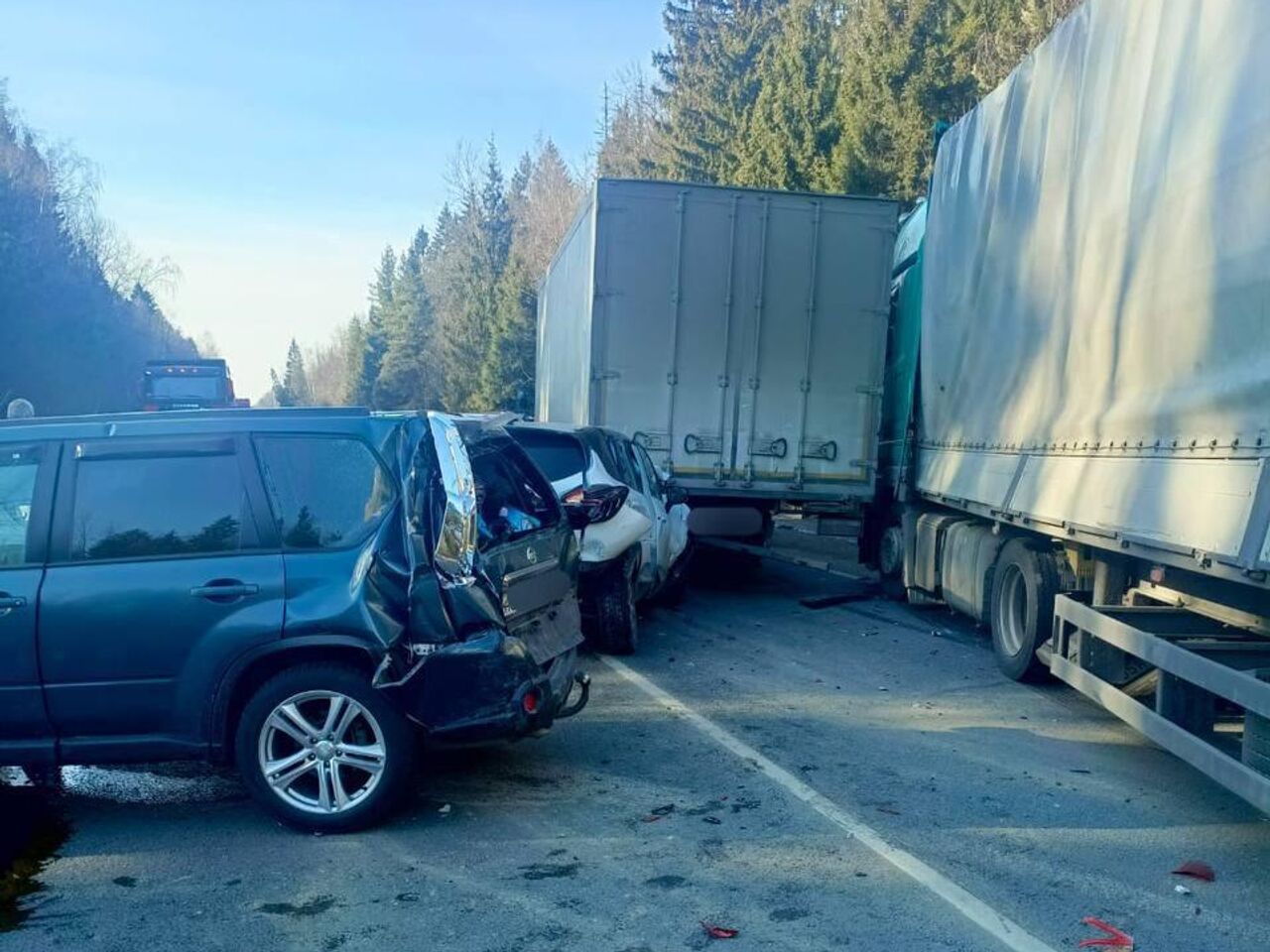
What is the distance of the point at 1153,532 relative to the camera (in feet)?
17.7

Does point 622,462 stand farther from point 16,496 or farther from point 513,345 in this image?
point 513,345

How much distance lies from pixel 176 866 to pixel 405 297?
284 feet

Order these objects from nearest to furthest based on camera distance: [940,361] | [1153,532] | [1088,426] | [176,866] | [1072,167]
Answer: [176,866] → [1153,532] → [1088,426] → [1072,167] → [940,361]

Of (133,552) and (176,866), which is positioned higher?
(133,552)

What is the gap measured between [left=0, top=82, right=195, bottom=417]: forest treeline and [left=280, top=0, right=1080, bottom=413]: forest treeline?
15.7m

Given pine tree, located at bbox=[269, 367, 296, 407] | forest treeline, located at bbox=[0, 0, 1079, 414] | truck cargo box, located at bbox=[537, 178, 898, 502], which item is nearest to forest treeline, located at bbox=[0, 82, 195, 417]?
forest treeline, located at bbox=[0, 0, 1079, 414]

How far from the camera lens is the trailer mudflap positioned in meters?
4.45

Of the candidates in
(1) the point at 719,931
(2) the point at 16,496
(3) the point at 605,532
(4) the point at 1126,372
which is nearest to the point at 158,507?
(2) the point at 16,496

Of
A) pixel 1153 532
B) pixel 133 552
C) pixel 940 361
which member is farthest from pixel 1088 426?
pixel 133 552

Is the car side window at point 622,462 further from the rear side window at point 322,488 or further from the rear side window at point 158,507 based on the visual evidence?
the rear side window at point 158,507

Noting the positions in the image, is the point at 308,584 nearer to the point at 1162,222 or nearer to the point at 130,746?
the point at 130,746

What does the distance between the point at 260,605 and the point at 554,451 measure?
425 centimetres

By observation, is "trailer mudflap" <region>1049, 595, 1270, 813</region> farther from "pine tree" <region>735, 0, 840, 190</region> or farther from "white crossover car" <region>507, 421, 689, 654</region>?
"pine tree" <region>735, 0, 840, 190</region>

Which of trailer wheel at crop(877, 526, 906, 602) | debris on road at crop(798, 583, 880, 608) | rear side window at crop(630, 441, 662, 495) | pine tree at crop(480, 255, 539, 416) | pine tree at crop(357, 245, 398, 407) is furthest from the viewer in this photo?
pine tree at crop(357, 245, 398, 407)
